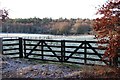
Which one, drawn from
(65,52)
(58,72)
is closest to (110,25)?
(58,72)

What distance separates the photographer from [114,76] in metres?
10.9

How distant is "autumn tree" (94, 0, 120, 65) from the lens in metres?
11.0

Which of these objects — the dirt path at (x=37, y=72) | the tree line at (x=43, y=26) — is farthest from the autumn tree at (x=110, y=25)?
the tree line at (x=43, y=26)

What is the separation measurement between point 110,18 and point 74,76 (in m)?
2.68

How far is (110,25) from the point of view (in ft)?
36.6

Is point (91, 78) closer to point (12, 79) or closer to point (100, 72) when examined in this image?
point (100, 72)

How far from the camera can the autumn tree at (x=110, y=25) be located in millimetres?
10977

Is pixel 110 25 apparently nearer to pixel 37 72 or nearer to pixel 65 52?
pixel 37 72

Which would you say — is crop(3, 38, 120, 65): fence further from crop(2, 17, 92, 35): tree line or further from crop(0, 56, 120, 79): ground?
crop(2, 17, 92, 35): tree line

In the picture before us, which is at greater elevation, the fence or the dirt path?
the fence

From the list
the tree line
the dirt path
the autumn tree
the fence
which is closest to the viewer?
the autumn tree

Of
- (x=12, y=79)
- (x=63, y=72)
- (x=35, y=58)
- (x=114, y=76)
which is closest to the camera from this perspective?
(x=114, y=76)

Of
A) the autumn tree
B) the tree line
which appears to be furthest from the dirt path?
the tree line

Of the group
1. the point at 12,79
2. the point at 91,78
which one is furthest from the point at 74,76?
the point at 12,79
